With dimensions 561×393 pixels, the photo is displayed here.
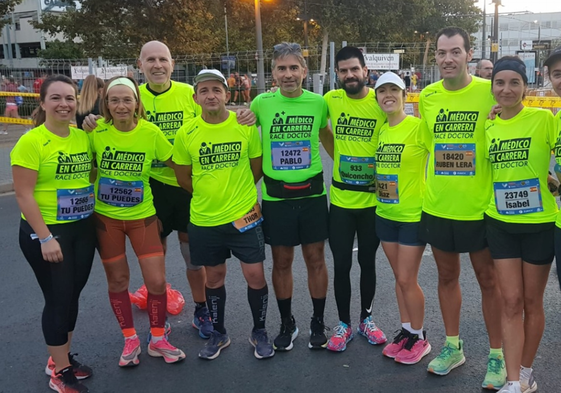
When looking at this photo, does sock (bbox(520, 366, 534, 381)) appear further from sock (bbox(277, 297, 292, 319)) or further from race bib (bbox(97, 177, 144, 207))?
race bib (bbox(97, 177, 144, 207))

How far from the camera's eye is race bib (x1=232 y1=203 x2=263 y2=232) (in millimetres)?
3674

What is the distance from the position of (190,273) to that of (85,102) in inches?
64.7

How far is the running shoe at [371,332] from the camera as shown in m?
3.97

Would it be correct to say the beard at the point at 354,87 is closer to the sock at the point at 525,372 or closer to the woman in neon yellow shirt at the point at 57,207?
the woman in neon yellow shirt at the point at 57,207

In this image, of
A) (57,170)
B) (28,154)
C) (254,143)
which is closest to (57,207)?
(57,170)

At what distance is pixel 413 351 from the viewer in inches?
146

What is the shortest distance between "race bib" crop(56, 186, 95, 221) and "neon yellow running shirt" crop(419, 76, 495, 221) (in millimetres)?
2240

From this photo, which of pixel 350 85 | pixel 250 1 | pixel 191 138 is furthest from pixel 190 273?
Answer: pixel 250 1

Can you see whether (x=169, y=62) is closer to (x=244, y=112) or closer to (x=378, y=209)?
(x=244, y=112)

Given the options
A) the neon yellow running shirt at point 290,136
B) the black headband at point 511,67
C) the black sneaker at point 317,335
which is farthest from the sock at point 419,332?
the black headband at point 511,67

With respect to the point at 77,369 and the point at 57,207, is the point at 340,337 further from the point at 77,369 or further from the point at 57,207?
the point at 57,207

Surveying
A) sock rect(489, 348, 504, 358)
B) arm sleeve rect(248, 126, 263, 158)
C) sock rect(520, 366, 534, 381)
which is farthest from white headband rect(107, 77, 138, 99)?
sock rect(520, 366, 534, 381)

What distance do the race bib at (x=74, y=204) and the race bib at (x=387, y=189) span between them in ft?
6.47

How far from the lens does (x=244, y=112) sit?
12.3 ft
